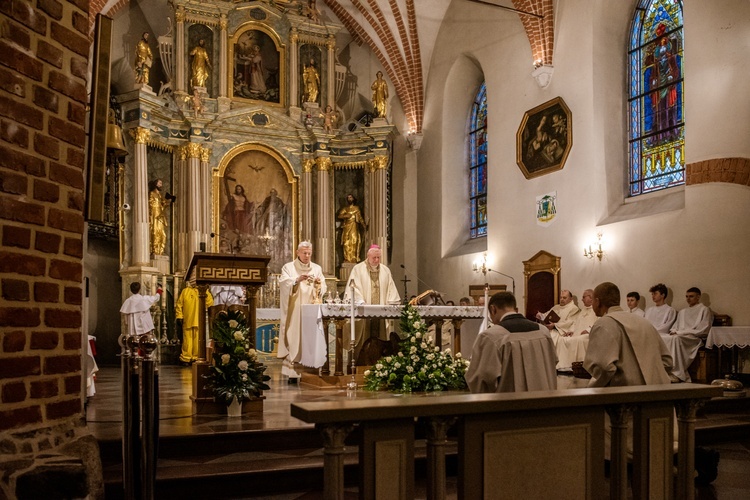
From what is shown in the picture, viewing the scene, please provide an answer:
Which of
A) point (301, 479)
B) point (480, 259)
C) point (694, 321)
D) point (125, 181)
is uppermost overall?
point (125, 181)

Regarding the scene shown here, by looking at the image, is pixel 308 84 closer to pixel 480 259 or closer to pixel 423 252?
pixel 423 252

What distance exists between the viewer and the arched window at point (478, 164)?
16.4m

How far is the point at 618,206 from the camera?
1215cm

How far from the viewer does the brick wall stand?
2.43 metres

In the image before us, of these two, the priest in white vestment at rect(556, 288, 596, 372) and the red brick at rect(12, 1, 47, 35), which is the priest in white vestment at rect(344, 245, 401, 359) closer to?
the priest in white vestment at rect(556, 288, 596, 372)

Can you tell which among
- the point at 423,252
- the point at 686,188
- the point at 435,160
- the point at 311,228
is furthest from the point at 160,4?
the point at 686,188

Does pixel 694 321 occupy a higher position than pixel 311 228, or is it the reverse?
pixel 311 228

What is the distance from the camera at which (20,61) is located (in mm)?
2500

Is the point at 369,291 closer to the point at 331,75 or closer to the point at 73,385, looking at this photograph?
the point at 73,385

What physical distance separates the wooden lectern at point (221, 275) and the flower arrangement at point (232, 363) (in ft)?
1.43

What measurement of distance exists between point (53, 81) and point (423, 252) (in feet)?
49.8

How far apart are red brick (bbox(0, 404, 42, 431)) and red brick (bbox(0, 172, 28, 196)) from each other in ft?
2.59

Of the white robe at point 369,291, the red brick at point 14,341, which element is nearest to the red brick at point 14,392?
the red brick at point 14,341

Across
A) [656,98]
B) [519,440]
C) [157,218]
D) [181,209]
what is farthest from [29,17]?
[181,209]
